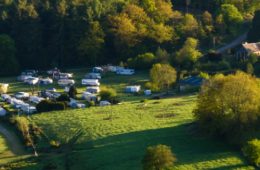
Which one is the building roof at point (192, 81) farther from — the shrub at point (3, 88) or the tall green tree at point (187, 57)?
the shrub at point (3, 88)

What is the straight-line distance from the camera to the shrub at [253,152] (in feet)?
110

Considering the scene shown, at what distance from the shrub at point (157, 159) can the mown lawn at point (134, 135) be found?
4.40 ft

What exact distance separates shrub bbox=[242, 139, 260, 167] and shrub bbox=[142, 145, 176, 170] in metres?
4.44

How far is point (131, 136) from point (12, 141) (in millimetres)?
9161

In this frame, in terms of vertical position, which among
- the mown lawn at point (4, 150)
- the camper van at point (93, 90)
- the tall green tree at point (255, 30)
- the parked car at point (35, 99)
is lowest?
the mown lawn at point (4, 150)

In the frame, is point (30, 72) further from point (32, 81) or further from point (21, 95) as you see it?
point (21, 95)

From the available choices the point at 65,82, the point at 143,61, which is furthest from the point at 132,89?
the point at 143,61

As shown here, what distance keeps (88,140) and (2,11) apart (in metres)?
42.5

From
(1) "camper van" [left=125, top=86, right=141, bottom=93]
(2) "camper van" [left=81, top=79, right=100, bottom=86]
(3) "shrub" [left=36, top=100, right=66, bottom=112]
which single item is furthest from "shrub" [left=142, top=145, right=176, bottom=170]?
(2) "camper van" [left=81, top=79, right=100, bottom=86]

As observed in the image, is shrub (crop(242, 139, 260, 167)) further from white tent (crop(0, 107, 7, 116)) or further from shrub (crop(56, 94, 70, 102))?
white tent (crop(0, 107, 7, 116))

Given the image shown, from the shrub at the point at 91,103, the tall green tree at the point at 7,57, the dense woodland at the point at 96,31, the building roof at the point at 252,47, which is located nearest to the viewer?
the shrub at the point at 91,103

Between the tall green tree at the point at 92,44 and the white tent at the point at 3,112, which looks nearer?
the white tent at the point at 3,112

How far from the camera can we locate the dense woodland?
73875mm

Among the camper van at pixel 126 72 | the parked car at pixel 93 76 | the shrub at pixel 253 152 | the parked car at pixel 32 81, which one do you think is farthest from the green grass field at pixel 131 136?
the camper van at pixel 126 72
